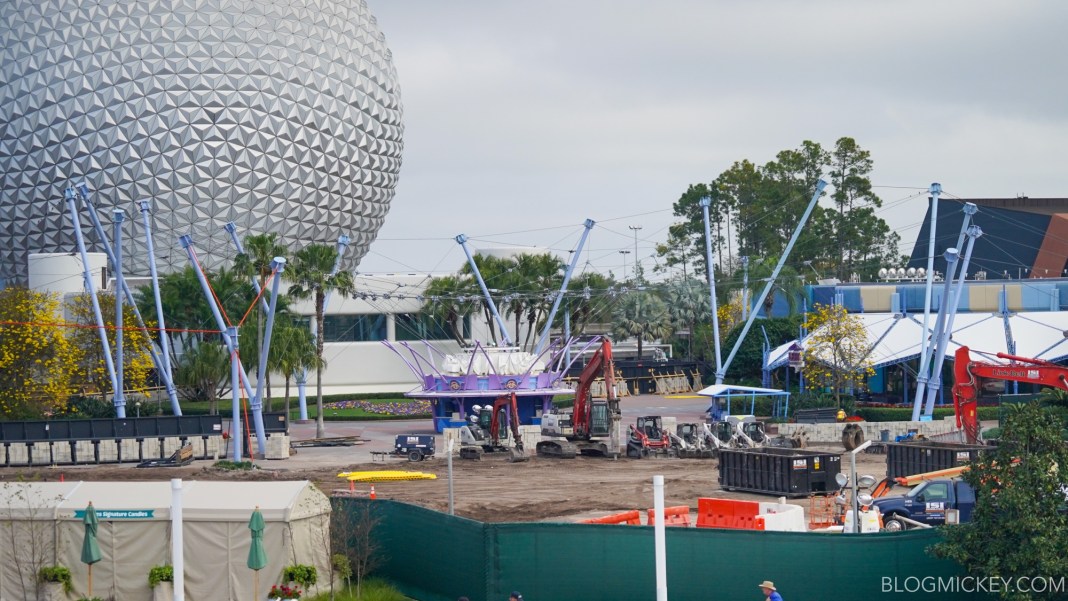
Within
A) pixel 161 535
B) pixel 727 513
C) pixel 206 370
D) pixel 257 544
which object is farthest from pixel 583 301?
pixel 257 544

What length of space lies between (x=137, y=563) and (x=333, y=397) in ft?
174

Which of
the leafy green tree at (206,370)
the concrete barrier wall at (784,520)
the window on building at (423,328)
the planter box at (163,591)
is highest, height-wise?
the window on building at (423,328)

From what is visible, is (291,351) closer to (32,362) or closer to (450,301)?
(32,362)

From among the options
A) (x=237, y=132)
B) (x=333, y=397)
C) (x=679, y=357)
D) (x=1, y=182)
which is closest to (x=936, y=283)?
(x=679, y=357)

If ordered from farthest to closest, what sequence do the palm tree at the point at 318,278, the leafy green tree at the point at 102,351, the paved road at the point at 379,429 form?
the leafy green tree at the point at 102,351
the palm tree at the point at 318,278
the paved road at the point at 379,429

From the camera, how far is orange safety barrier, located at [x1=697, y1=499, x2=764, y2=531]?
27.7m

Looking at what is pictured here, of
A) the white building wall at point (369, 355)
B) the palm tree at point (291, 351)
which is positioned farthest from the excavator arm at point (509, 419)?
the white building wall at point (369, 355)

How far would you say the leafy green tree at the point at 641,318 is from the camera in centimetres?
9862

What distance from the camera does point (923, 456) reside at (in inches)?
1481

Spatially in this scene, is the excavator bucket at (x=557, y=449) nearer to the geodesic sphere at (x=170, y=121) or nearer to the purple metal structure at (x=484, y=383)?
the purple metal structure at (x=484, y=383)

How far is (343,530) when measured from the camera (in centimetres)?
2402

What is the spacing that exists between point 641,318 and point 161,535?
253ft

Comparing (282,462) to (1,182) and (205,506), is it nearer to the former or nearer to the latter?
(205,506)

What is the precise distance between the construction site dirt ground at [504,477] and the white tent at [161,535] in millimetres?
9183
